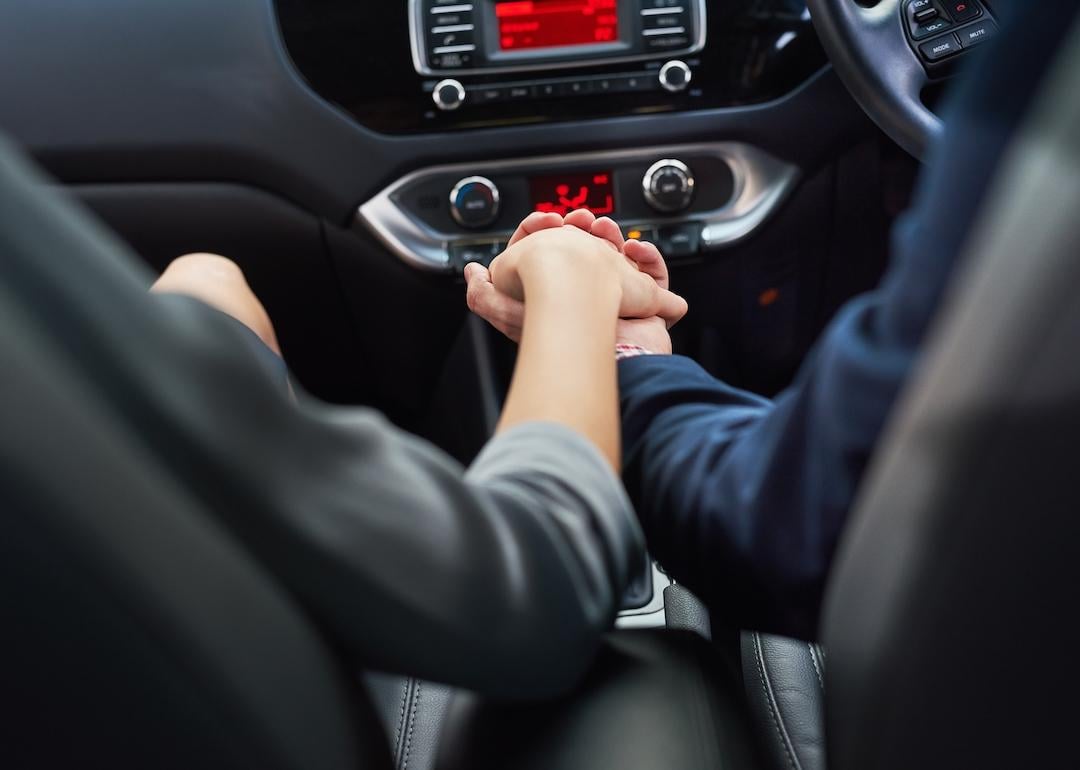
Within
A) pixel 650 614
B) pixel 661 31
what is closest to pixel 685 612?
pixel 650 614

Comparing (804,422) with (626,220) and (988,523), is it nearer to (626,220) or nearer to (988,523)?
(988,523)

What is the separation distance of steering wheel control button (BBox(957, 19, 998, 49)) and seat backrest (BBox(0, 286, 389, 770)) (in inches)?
34.3

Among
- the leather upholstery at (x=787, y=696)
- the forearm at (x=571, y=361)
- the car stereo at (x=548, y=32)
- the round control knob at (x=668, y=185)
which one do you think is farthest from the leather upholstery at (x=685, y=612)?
the car stereo at (x=548, y=32)

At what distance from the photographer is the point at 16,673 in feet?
0.92

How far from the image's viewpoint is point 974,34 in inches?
36.5

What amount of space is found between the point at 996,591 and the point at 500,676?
170mm

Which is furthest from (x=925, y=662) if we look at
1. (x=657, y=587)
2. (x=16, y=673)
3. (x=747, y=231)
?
(x=747, y=231)

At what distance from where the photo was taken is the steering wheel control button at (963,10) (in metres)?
0.93

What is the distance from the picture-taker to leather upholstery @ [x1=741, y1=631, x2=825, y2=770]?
588 mm

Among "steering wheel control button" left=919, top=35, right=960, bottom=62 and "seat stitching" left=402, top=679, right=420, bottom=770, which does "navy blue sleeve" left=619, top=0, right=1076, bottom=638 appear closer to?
"seat stitching" left=402, top=679, right=420, bottom=770

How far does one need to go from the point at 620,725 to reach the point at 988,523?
9.6 inches

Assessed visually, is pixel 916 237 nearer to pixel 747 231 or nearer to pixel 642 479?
pixel 642 479

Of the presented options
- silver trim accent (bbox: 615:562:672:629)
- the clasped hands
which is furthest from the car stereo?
silver trim accent (bbox: 615:562:672:629)

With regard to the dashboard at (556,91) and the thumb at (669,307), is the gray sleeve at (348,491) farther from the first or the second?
the dashboard at (556,91)
